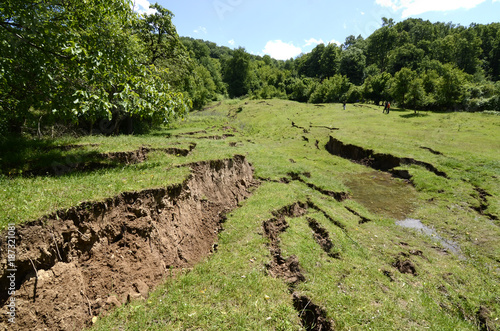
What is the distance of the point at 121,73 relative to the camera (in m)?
8.71

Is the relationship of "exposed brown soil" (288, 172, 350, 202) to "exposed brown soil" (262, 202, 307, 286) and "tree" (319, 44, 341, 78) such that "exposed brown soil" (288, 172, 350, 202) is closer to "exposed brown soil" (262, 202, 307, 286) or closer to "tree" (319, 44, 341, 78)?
"exposed brown soil" (262, 202, 307, 286)

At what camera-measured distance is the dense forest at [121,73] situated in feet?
24.8

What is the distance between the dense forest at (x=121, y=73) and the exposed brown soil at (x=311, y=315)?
26.1ft

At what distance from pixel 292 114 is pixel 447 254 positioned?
39.0m

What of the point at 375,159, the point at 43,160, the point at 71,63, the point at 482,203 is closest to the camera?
the point at 71,63

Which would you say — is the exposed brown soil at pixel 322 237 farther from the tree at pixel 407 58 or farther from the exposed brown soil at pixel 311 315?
the tree at pixel 407 58

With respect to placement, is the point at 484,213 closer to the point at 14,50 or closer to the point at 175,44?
the point at 14,50

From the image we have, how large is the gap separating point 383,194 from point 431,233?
15.7ft

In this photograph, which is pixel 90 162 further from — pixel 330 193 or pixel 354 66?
pixel 354 66

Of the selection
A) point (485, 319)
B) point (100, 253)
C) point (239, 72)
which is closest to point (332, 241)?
point (485, 319)

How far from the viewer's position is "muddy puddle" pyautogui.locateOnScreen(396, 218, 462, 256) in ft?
33.9

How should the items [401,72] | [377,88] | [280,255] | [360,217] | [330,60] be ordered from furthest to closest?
[330,60] → [377,88] → [401,72] → [360,217] → [280,255]

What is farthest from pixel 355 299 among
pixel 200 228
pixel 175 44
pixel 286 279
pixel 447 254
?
pixel 175 44

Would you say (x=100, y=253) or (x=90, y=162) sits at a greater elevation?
(x=90, y=162)
